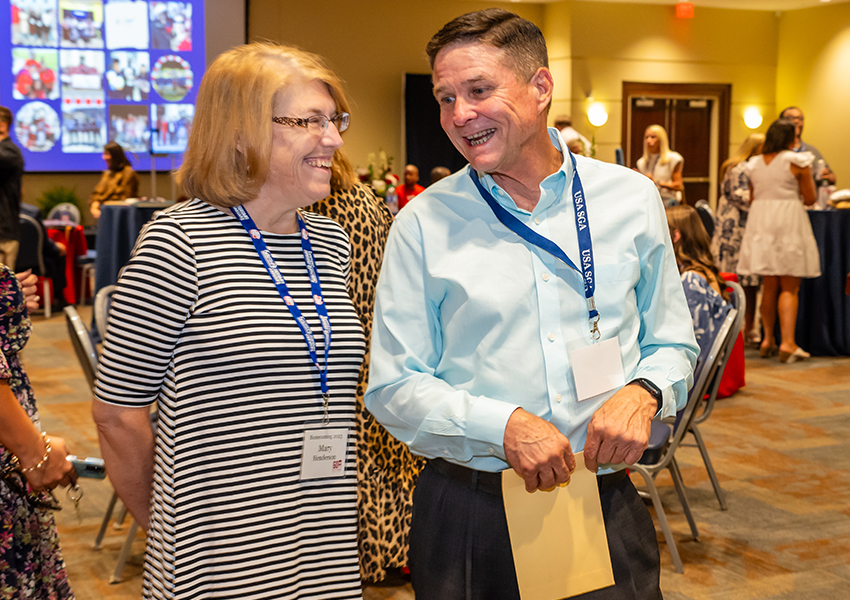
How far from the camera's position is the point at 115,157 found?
8914 millimetres

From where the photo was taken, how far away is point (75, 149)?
10641mm

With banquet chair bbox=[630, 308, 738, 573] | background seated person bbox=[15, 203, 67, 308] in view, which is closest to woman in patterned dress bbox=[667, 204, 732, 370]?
banquet chair bbox=[630, 308, 738, 573]

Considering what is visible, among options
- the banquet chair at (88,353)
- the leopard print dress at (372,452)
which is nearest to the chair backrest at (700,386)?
the leopard print dress at (372,452)

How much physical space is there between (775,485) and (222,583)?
10.2ft

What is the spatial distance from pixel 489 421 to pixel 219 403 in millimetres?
499

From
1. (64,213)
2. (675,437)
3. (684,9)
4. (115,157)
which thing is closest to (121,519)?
(675,437)

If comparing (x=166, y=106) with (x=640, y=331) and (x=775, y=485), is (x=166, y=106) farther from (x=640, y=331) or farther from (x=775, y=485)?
(x=640, y=331)

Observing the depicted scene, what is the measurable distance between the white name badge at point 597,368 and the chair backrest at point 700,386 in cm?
168

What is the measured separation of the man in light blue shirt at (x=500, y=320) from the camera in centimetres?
129

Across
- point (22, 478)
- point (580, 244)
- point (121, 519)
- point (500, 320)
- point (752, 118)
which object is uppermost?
point (752, 118)

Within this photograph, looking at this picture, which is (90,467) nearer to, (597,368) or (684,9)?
(597,368)

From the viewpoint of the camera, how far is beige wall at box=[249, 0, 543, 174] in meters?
11.3

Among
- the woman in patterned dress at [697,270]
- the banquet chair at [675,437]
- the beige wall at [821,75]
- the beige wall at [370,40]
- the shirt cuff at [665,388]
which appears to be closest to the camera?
the shirt cuff at [665,388]

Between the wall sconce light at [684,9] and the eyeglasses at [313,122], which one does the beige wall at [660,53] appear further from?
the eyeglasses at [313,122]
